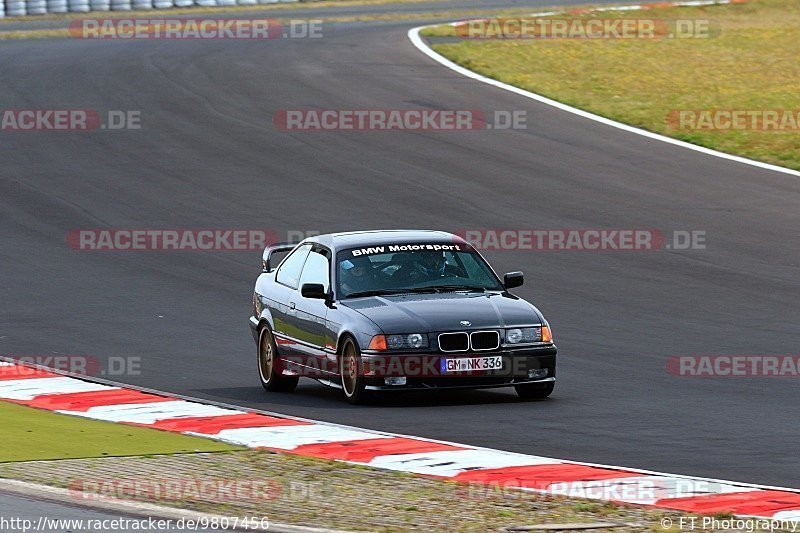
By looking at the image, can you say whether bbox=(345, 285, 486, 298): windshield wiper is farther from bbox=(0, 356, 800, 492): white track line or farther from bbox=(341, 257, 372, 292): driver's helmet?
bbox=(0, 356, 800, 492): white track line

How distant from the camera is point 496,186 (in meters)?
22.8

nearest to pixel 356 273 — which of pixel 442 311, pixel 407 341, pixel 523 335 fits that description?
pixel 442 311

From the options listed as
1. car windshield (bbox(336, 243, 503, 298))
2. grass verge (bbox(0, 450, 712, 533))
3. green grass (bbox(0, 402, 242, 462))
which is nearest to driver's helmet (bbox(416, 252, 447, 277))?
car windshield (bbox(336, 243, 503, 298))

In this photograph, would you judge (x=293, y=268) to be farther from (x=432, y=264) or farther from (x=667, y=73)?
(x=667, y=73)

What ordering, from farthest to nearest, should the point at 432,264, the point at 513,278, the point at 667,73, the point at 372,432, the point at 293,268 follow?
the point at 667,73
the point at 293,268
the point at 432,264
the point at 513,278
the point at 372,432

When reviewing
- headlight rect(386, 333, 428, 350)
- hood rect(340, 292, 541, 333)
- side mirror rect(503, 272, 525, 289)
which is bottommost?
headlight rect(386, 333, 428, 350)

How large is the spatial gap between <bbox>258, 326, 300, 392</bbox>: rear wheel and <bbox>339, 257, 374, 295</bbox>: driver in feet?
3.14

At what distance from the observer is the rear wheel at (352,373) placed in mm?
12531

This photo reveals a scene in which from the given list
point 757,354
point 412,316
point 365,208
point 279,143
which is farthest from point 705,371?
point 279,143

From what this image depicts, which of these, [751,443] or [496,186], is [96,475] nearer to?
[751,443]

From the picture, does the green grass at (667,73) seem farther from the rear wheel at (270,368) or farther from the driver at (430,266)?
the rear wheel at (270,368)

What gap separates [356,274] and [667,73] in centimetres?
1932

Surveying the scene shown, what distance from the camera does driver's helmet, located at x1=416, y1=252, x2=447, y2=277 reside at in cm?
1342

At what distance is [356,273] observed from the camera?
530 inches
